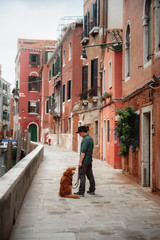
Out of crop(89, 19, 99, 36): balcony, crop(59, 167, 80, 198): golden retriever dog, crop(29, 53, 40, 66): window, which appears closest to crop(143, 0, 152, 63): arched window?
crop(59, 167, 80, 198): golden retriever dog

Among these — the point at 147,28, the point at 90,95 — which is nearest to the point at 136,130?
the point at 147,28

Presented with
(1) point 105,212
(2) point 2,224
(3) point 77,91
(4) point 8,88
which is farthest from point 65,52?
(4) point 8,88

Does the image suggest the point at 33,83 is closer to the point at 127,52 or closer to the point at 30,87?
the point at 30,87

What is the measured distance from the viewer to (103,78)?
1859 centimetres

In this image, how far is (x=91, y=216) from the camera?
19.8 feet

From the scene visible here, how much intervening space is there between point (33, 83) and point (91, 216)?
44478 millimetres

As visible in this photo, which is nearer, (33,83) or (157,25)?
(157,25)

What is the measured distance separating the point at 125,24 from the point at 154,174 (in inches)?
240

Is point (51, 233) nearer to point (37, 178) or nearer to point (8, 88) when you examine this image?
point (37, 178)

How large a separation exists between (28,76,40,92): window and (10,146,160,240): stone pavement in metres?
41.0

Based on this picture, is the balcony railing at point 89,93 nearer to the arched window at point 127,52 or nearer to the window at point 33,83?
the arched window at point 127,52

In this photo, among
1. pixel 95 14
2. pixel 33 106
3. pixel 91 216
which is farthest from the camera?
pixel 33 106

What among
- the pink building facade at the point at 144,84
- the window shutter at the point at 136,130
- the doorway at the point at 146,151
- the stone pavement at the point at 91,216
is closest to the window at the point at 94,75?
the pink building facade at the point at 144,84

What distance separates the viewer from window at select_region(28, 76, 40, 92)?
4932 cm
